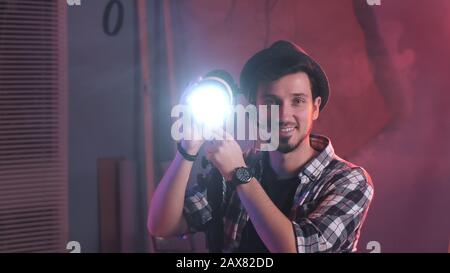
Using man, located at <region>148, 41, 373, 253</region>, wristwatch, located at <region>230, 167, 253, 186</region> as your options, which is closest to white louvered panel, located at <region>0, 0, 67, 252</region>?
man, located at <region>148, 41, 373, 253</region>

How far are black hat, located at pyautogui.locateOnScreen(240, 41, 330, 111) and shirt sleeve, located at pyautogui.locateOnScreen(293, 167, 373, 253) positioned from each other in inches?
12.4

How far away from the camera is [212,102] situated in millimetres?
1652

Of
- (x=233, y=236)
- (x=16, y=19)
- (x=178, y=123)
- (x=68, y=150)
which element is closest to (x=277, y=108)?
(x=178, y=123)

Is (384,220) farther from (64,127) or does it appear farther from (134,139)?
(64,127)

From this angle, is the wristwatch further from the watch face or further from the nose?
the nose

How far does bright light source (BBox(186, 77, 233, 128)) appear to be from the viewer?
5.42ft

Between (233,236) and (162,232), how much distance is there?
0.24m

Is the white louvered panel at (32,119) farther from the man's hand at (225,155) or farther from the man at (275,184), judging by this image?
the man's hand at (225,155)

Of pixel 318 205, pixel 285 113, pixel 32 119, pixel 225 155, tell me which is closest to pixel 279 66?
pixel 285 113

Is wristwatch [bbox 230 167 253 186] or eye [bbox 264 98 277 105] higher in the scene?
eye [bbox 264 98 277 105]

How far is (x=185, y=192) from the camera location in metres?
1.59

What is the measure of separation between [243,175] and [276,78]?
1.16 feet

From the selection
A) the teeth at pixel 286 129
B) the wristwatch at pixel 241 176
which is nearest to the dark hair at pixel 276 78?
the teeth at pixel 286 129

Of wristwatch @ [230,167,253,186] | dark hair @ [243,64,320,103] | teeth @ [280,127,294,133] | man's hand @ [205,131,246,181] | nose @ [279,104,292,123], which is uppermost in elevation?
dark hair @ [243,64,320,103]
